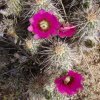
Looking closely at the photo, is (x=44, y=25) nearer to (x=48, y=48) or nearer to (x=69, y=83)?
(x=48, y=48)

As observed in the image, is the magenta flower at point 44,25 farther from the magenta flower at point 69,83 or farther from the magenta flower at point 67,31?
the magenta flower at point 69,83

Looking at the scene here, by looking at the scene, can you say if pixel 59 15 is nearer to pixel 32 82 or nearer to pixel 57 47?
pixel 57 47

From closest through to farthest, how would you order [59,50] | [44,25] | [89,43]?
[59,50] → [44,25] → [89,43]

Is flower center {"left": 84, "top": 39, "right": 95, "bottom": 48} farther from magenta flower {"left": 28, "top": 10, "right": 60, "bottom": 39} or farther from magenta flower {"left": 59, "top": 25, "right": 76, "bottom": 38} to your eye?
magenta flower {"left": 28, "top": 10, "right": 60, "bottom": 39}

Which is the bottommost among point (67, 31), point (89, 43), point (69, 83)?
point (69, 83)

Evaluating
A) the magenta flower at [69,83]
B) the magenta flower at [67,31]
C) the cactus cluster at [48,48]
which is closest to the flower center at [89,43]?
the cactus cluster at [48,48]

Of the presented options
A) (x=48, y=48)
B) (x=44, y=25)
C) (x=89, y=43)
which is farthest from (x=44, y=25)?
(x=89, y=43)

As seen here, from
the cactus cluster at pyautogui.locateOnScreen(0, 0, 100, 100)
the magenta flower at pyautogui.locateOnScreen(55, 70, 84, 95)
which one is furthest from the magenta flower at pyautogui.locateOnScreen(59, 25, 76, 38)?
the magenta flower at pyautogui.locateOnScreen(55, 70, 84, 95)
